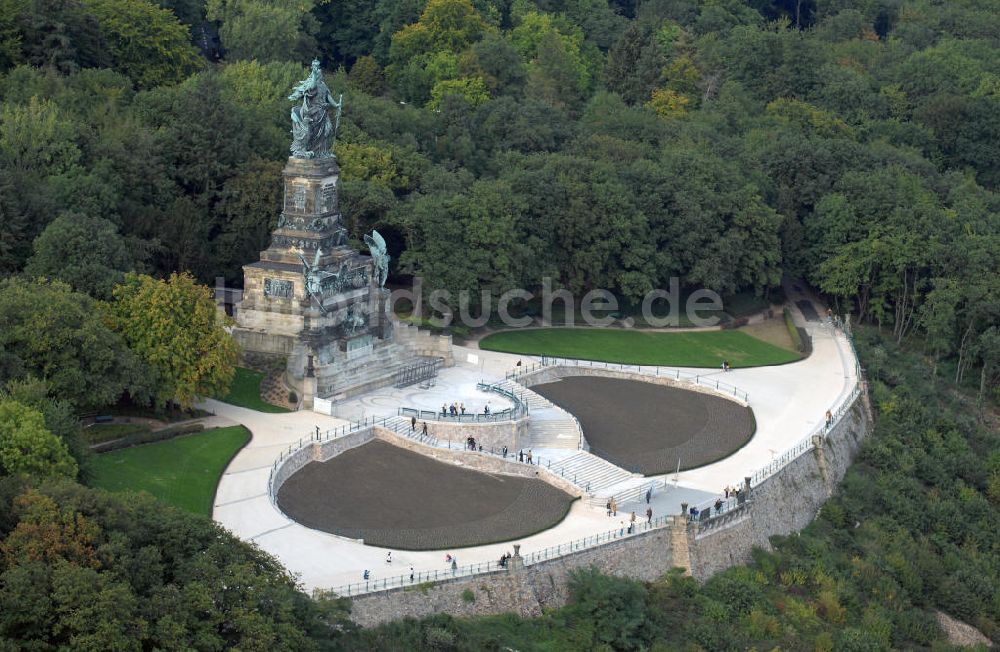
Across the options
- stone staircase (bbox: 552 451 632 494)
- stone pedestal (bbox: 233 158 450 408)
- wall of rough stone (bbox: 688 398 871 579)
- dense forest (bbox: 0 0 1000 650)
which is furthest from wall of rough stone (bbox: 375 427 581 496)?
dense forest (bbox: 0 0 1000 650)

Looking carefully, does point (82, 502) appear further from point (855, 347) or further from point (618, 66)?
point (618, 66)

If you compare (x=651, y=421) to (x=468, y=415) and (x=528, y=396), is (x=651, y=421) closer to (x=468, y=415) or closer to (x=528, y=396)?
(x=528, y=396)

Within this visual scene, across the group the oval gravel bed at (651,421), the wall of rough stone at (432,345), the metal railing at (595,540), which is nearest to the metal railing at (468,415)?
the oval gravel bed at (651,421)

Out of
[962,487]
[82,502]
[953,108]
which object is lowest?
[962,487]

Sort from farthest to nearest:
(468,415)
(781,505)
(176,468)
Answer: (468,415) → (781,505) → (176,468)

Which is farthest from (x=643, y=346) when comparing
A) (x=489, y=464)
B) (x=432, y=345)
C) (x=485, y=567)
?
(x=485, y=567)

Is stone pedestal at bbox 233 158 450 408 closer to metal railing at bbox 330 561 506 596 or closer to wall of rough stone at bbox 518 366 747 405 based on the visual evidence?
wall of rough stone at bbox 518 366 747 405

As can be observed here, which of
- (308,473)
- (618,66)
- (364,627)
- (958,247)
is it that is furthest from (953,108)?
(364,627)
